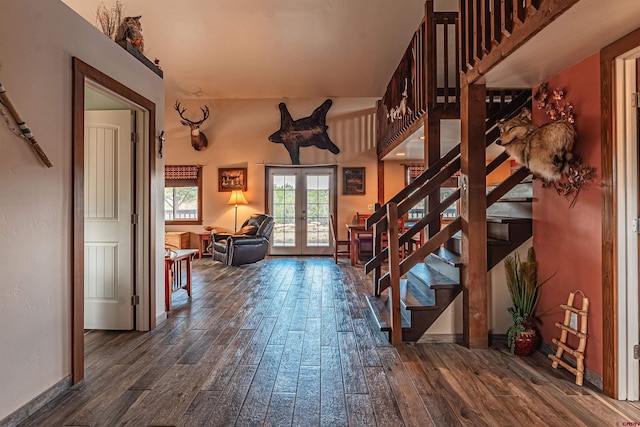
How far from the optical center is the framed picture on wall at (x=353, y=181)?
26.8ft

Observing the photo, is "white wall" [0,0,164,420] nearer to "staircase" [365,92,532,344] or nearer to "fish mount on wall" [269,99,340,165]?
"staircase" [365,92,532,344]

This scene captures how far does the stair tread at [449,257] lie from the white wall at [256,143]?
4.53 meters

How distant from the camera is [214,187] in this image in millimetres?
8250

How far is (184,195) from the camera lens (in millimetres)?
8273

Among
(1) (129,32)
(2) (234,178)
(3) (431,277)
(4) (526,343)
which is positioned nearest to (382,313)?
(3) (431,277)

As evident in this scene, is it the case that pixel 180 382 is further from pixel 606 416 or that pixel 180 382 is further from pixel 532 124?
pixel 532 124

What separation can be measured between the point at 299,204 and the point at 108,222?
17.2 ft

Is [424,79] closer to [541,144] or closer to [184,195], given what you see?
[541,144]

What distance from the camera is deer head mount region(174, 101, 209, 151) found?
7926 millimetres

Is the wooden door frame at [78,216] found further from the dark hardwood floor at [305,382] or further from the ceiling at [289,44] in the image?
the ceiling at [289,44]

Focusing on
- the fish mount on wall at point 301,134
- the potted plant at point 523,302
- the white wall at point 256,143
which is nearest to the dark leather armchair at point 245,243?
→ the white wall at point 256,143

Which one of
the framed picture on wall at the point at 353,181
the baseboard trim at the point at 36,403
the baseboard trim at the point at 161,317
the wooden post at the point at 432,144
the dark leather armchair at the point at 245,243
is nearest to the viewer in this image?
the baseboard trim at the point at 36,403

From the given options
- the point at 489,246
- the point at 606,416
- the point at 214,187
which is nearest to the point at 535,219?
the point at 489,246

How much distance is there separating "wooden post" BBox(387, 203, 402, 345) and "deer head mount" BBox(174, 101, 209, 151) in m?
6.24
